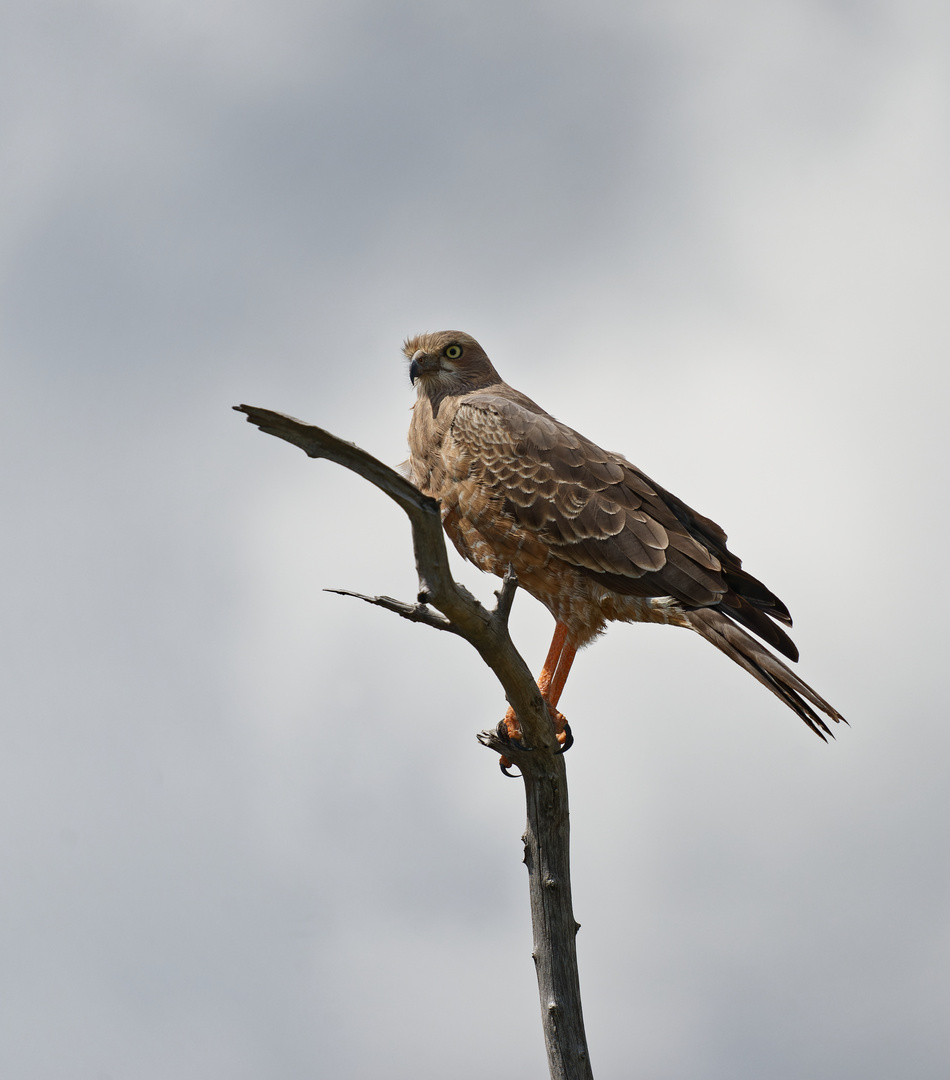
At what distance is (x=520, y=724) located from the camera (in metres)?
6.11

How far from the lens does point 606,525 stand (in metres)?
6.74

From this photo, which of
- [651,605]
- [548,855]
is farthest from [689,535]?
[548,855]

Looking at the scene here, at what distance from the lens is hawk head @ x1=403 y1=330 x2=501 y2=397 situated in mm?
7855

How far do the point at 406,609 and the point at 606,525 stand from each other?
6.84 ft

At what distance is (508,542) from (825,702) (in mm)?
2411

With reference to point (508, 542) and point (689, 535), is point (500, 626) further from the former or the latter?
point (689, 535)

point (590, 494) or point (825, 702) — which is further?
point (590, 494)

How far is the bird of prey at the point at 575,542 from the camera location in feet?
21.9

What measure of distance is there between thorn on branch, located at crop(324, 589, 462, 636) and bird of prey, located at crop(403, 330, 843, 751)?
1442 millimetres

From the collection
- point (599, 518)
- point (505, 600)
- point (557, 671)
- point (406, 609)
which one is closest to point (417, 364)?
point (599, 518)

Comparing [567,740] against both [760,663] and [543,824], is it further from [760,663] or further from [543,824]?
[760,663]

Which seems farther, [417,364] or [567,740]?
[417,364]

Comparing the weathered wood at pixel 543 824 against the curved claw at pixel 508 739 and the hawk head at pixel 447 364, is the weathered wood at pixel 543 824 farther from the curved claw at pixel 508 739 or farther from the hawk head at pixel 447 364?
the hawk head at pixel 447 364

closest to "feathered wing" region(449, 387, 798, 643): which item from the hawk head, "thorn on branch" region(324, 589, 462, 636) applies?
the hawk head
